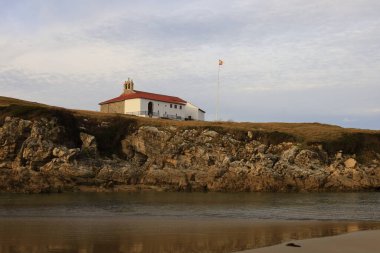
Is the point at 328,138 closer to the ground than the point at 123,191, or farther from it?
farther from it

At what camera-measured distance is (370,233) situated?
64.2ft

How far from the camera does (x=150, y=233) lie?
20531mm

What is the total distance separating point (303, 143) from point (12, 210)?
40.3 m

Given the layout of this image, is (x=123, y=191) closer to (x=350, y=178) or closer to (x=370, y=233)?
(x=350, y=178)

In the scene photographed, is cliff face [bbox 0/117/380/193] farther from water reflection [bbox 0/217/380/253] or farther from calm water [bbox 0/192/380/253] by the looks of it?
water reflection [bbox 0/217/380/253]

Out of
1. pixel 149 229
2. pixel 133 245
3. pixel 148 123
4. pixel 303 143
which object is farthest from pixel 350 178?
pixel 133 245

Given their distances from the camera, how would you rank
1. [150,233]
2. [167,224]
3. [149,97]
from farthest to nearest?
[149,97]
[167,224]
[150,233]

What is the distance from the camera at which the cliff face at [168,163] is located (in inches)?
1980

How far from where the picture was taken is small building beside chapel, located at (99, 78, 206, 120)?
85500 mm

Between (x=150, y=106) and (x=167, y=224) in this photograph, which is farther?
(x=150, y=106)

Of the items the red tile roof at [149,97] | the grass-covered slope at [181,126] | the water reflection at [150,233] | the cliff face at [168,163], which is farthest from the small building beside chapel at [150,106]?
the water reflection at [150,233]

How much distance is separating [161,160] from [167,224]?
105 ft

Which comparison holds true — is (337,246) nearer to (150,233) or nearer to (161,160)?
(150,233)

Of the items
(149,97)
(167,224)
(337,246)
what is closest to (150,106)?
(149,97)
